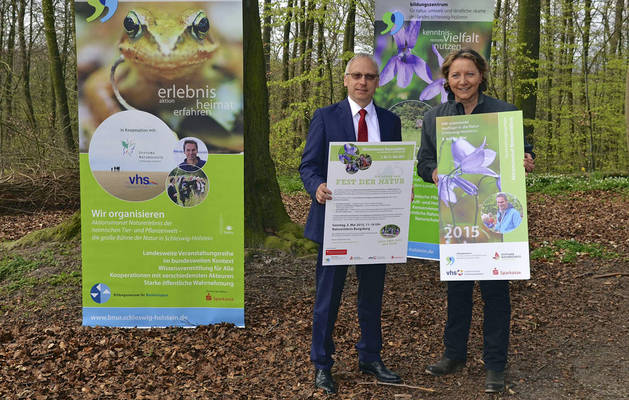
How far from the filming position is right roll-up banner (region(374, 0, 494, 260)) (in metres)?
5.71

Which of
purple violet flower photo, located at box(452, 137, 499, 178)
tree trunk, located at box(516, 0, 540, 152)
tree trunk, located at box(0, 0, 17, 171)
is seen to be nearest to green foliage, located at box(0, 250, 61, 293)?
purple violet flower photo, located at box(452, 137, 499, 178)

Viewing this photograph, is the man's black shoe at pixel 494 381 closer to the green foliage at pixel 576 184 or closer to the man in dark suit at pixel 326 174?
the man in dark suit at pixel 326 174

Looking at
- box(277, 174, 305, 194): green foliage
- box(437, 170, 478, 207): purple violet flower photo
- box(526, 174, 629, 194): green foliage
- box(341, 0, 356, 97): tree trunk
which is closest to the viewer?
box(437, 170, 478, 207): purple violet flower photo

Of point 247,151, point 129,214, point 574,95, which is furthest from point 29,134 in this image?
point 574,95

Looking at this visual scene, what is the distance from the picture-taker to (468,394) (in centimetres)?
352

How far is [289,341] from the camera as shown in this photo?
4434 millimetres

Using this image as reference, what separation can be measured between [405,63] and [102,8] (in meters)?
3.09

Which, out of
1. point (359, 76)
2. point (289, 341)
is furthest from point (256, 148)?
point (359, 76)

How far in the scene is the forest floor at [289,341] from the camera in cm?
362

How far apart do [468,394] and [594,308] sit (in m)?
2.55

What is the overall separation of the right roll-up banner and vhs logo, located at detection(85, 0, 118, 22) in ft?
8.95

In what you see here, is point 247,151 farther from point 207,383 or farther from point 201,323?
point 207,383

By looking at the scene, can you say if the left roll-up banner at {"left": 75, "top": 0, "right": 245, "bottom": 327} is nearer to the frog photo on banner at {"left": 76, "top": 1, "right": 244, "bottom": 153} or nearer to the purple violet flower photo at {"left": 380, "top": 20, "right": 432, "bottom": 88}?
the frog photo on banner at {"left": 76, "top": 1, "right": 244, "bottom": 153}

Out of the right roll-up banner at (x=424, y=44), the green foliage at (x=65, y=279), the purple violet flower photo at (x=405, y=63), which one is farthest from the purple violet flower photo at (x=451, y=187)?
the green foliage at (x=65, y=279)
